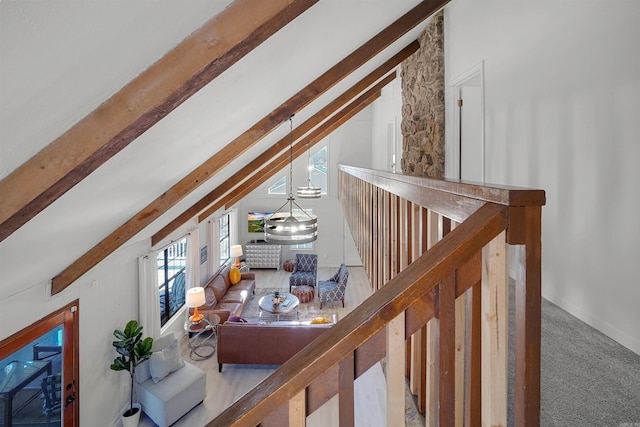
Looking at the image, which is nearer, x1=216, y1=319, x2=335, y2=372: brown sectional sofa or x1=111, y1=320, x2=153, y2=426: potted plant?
x1=111, y1=320, x2=153, y2=426: potted plant

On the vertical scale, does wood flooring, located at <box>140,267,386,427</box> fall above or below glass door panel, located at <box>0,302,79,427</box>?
below

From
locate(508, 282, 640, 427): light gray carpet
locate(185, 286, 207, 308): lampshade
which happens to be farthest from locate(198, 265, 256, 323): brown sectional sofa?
locate(508, 282, 640, 427): light gray carpet

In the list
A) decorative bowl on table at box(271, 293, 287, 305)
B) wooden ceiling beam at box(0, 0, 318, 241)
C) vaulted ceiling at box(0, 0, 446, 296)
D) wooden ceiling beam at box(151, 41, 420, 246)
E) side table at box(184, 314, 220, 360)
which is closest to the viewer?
vaulted ceiling at box(0, 0, 446, 296)

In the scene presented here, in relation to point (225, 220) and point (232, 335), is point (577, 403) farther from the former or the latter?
point (225, 220)

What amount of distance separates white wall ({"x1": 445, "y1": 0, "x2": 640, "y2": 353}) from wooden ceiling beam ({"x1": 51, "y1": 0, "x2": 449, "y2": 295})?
3.64 feet

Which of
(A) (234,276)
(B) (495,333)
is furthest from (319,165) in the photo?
(B) (495,333)

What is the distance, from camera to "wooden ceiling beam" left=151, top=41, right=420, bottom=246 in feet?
17.9

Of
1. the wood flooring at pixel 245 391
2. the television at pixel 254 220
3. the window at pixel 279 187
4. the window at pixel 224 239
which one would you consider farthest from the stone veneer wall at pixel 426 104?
the television at pixel 254 220

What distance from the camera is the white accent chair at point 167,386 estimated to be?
4598mm

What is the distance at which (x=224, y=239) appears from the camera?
36.9 feet

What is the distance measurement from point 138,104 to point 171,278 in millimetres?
6600

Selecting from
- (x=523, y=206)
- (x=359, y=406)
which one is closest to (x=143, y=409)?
(x=359, y=406)

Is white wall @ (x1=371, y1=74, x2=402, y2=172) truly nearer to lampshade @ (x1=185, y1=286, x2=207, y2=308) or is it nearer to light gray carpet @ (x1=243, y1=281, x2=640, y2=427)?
lampshade @ (x1=185, y1=286, x2=207, y2=308)

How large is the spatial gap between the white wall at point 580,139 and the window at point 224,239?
9264 millimetres
